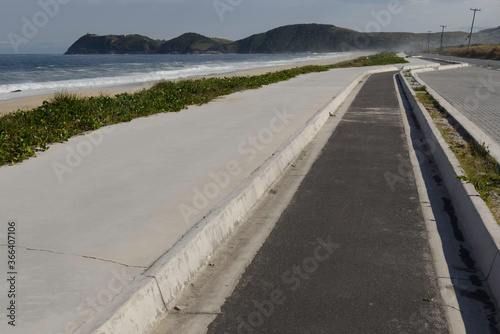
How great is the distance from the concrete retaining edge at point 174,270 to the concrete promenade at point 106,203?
0.11 m

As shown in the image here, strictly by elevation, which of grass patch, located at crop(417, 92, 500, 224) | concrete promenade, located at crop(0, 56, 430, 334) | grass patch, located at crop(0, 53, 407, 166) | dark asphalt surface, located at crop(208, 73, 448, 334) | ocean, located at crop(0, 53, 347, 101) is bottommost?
ocean, located at crop(0, 53, 347, 101)

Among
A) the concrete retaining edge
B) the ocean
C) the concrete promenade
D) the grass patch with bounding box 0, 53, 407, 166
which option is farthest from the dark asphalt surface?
the ocean

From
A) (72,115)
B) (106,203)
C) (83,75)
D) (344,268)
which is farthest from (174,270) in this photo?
(83,75)

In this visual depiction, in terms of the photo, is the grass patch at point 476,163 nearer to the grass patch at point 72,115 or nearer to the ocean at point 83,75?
the grass patch at point 72,115

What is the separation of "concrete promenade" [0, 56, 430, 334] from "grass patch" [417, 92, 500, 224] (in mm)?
3190

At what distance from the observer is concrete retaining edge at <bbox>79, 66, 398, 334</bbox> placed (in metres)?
2.99

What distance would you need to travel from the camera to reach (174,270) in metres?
3.70

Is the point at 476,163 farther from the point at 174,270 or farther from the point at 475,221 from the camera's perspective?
the point at 174,270

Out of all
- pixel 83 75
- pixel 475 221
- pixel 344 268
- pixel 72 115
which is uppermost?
pixel 72 115

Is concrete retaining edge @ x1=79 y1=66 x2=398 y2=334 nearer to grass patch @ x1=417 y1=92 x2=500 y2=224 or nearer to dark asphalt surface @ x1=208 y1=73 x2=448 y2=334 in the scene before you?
dark asphalt surface @ x1=208 y1=73 x2=448 y2=334

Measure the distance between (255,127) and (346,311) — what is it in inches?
293

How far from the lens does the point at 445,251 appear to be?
175 inches

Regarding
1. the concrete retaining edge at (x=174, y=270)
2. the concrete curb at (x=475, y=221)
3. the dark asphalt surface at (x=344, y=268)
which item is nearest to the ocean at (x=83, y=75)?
the concrete retaining edge at (x=174, y=270)

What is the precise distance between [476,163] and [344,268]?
4.29 metres
